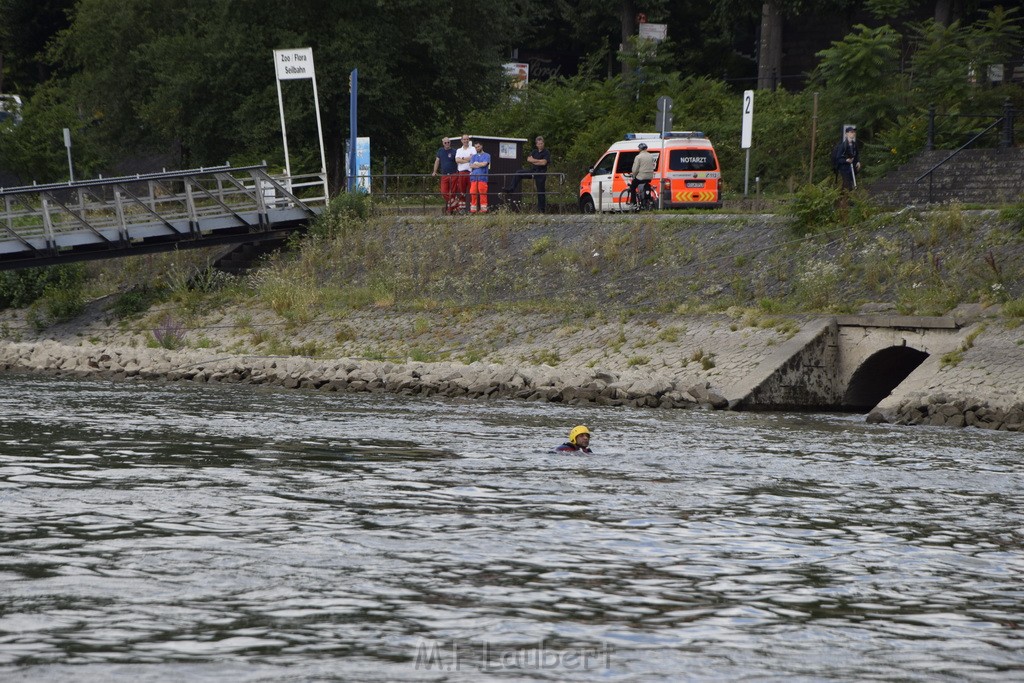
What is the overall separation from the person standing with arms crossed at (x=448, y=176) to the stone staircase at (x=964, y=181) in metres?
10.4

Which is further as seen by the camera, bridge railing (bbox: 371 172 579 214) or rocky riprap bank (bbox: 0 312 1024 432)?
bridge railing (bbox: 371 172 579 214)

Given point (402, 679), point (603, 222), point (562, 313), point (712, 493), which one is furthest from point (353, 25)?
point (402, 679)

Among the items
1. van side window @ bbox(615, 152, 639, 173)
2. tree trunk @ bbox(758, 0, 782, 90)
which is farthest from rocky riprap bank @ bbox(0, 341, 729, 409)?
tree trunk @ bbox(758, 0, 782, 90)

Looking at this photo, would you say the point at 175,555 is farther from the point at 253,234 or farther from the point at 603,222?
the point at 253,234

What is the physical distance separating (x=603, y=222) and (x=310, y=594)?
2463 centimetres

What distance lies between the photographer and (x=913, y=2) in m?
48.0

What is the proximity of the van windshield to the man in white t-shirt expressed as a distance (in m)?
4.65

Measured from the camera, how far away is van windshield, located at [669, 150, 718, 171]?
38.2 m

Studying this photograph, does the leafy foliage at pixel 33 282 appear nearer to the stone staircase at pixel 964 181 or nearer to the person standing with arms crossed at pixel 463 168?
the person standing with arms crossed at pixel 463 168

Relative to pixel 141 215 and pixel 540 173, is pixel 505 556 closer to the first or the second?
pixel 540 173

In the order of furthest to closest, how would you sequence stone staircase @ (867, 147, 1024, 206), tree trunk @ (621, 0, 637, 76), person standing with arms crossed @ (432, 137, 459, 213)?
tree trunk @ (621, 0, 637, 76) → person standing with arms crossed @ (432, 137, 459, 213) → stone staircase @ (867, 147, 1024, 206)

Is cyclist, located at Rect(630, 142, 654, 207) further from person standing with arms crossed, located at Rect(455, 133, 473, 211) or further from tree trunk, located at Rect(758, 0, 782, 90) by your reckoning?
tree trunk, located at Rect(758, 0, 782, 90)

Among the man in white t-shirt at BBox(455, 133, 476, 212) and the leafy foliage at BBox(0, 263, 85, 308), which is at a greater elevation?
the man in white t-shirt at BBox(455, 133, 476, 212)

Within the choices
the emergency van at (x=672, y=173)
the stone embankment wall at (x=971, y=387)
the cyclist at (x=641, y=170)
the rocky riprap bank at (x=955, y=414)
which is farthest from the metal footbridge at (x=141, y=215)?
the rocky riprap bank at (x=955, y=414)
